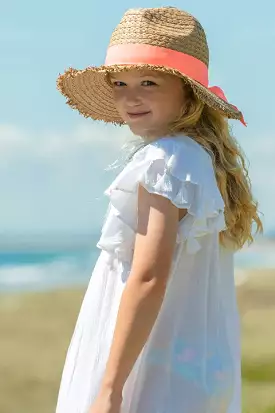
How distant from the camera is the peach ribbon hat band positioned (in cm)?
197

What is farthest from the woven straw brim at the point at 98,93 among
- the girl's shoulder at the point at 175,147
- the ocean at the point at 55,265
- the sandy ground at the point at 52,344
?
the ocean at the point at 55,265

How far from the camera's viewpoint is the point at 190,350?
1862mm

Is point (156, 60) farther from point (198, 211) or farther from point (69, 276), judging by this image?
point (69, 276)

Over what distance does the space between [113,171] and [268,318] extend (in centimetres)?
718

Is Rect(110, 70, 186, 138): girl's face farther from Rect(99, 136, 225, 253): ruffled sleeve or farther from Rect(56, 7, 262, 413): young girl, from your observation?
Rect(99, 136, 225, 253): ruffled sleeve

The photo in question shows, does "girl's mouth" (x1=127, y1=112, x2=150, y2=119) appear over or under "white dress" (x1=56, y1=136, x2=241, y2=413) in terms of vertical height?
over

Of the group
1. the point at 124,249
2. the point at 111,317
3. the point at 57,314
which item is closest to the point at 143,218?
the point at 124,249

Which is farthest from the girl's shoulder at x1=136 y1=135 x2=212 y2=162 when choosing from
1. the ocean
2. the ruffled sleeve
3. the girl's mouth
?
the ocean

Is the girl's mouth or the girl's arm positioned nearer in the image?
the girl's arm

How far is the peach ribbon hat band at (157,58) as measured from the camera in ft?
6.47

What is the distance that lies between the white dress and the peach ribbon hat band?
7.1 inches

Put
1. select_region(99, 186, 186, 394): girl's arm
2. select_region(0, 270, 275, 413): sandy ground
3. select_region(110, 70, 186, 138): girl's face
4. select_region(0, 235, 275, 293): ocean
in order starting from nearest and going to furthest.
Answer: select_region(99, 186, 186, 394): girl's arm → select_region(110, 70, 186, 138): girl's face → select_region(0, 270, 275, 413): sandy ground → select_region(0, 235, 275, 293): ocean

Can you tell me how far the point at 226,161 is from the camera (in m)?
1.99

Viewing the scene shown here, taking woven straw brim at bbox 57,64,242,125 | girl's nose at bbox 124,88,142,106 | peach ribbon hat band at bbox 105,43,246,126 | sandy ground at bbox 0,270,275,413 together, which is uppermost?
peach ribbon hat band at bbox 105,43,246,126
